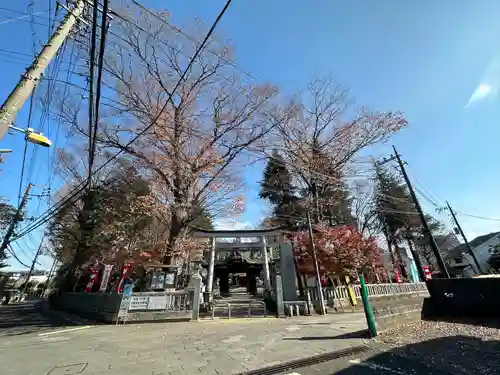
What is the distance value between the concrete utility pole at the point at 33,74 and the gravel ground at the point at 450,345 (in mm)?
8512

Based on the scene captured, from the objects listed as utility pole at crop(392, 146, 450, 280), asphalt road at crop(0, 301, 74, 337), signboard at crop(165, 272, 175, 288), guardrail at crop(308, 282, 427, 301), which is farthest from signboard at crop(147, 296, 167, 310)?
utility pole at crop(392, 146, 450, 280)

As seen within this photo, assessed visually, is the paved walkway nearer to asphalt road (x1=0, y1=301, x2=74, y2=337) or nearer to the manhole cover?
the manhole cover

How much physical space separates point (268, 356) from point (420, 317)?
20.7ft

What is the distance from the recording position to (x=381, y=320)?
261 inches

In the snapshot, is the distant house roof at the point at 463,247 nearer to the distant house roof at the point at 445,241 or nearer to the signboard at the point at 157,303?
the distant house roof at the point at 445,241

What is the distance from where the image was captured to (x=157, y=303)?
32.1 feet

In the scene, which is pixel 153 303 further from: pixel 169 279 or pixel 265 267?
pixel 265 267

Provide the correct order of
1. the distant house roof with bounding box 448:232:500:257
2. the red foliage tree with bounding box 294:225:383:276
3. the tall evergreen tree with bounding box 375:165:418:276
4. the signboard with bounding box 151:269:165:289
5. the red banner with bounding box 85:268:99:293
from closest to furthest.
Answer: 1. the signboard with bounding box 151:269:165:289
2. the red foliage tree with bounding box 294:225:383:276
3. the red banner with bounding box 85:268:99:293
4. the tall evergreen tree with bounding box 375:165:418:276
5. the distant house roof with bounding box 448:232:500:257

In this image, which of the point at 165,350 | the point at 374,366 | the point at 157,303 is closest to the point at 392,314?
the point at 374,366

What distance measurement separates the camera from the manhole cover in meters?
4.09

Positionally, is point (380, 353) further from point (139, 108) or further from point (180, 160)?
point (139, 108)

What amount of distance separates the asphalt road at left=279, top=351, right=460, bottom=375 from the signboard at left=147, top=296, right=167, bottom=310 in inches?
279

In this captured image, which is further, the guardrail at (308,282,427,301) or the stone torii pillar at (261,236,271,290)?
the stone torii pillar at (261,236,271,290)

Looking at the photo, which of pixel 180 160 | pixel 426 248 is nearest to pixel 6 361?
pixel 180 160
